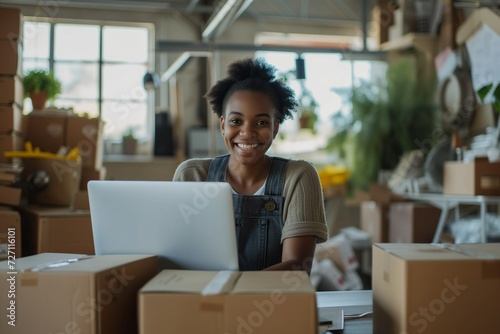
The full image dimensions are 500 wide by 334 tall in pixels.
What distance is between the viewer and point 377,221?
17.1 feet

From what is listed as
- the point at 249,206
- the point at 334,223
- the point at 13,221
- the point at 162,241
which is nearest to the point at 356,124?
the point at 334,223

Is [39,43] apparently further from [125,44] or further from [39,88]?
[39,88]

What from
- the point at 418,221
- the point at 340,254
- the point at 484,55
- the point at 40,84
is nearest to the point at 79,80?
the point at 40,84

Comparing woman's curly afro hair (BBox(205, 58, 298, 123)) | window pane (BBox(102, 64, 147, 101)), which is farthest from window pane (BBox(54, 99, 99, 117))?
woman's curly afro hair (BBox(205, 58, 298, 123))

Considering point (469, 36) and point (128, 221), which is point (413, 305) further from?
point (469, 36)

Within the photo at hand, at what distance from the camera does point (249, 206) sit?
171 cm

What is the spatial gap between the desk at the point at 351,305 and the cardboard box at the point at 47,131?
236 cm

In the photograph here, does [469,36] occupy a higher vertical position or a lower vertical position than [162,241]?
higher

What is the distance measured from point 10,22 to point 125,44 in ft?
11.4

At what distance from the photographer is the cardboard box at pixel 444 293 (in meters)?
1.12

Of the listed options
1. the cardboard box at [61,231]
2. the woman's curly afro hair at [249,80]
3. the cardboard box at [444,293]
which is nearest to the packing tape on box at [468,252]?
the cardboard box at [444,293]

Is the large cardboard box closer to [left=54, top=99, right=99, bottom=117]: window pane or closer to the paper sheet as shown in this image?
the paper sheet

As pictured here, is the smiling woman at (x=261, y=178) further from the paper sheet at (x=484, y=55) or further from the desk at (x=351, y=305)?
the paper sheet at (x=484, y=55)

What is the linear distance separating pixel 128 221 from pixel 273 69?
2.81 ft
